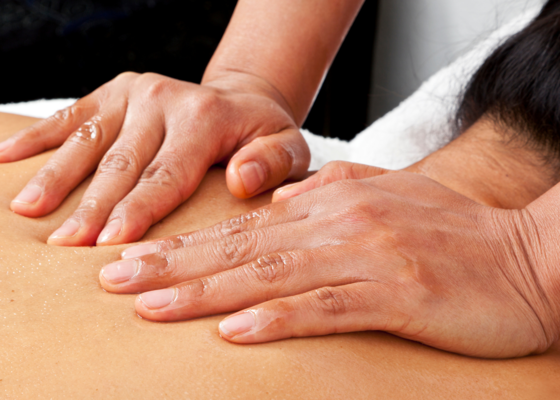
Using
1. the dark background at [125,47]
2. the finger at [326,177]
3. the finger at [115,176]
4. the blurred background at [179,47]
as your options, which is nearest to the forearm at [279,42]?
the finger at [115,176]

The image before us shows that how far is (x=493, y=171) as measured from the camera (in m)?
0.93

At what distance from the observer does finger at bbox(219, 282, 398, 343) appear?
0.52m

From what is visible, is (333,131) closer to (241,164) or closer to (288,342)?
(241,164)

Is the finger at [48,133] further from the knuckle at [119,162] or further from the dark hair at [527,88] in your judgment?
the dark hair at [527,88]

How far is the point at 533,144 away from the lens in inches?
37.9

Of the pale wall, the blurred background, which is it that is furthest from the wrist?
the blurred background

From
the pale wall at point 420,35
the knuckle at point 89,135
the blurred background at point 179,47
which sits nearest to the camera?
the knuckle at point 89,135

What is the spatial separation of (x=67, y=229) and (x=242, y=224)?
0.26 meters

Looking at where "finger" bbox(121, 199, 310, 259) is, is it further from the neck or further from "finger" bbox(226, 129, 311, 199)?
the neck

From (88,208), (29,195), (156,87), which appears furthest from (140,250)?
(156,87)

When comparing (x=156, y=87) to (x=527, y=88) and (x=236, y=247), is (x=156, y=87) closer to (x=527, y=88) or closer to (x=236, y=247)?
(x=236, y=247)

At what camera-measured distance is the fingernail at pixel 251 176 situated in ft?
2.52

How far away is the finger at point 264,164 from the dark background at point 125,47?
1782 mm

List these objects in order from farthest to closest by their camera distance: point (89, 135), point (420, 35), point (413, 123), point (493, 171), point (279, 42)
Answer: point (420, 35)
point (413, 123)
point (279, 42)
point (493, 171)
point (89, 135)
